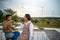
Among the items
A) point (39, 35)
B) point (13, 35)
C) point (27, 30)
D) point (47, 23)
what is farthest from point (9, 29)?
point (47, 23)

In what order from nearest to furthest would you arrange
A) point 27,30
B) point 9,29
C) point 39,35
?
point 27,30
point 9,29
point 39,35

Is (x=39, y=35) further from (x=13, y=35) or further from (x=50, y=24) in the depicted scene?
(x=13, y=35)

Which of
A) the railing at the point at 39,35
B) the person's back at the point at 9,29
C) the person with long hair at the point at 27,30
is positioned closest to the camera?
the person with long hair at the point at 27,30

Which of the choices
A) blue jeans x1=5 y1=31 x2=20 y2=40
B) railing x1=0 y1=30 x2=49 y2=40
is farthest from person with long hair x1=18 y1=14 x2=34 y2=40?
railing x1=0 y1=30 x2=49 y2=40

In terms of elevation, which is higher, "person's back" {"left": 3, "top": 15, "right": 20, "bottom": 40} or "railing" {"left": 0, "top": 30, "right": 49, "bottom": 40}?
"person's back" {"left": 3, "top": 15, "right": 20, "bottom": 40}

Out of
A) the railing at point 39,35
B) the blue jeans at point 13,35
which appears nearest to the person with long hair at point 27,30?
the blue jeans at point 13,35

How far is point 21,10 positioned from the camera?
12.5 ft

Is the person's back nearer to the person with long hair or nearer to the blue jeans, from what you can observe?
the blue jeans

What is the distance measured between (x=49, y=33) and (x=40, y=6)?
0.62 m

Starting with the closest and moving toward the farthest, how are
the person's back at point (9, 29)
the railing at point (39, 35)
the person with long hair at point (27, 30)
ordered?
1. the person with long hair at point (27, 30)
2. the person's back at point (9, 29)
3. the railing at point (39, 35)

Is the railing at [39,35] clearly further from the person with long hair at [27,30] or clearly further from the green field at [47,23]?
the person with long hair at [27,30]

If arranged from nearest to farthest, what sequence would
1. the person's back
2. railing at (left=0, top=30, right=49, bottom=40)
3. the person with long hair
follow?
the person with long hair < the person's back < railing at (left=0, top=30, right=49, bottom=40)

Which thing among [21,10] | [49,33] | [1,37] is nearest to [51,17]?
[49,33]

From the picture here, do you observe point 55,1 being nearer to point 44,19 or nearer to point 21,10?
point 44,19
